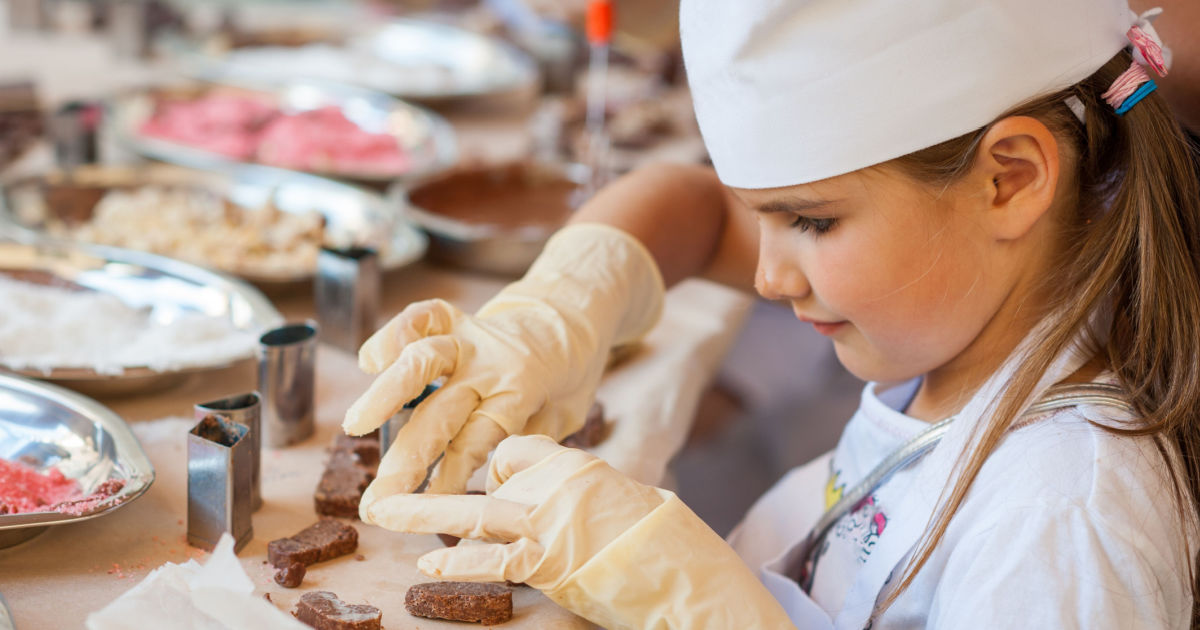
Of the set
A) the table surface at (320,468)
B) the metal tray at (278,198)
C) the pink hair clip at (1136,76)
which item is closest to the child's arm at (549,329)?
the table surface at (320,468)

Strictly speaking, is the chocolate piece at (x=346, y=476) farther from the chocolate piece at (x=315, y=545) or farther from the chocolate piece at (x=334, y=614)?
the chocolate piece at (x=334, y=614)

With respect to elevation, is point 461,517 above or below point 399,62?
below

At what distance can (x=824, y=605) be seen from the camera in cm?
137

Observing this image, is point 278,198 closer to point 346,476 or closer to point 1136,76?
point 346,476

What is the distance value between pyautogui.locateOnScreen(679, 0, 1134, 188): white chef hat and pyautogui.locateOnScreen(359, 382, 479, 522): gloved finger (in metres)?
0.47

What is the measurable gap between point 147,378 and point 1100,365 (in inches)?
49.2

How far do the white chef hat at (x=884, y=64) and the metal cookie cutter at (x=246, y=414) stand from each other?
664mm

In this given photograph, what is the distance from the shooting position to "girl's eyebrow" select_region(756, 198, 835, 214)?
1170mm

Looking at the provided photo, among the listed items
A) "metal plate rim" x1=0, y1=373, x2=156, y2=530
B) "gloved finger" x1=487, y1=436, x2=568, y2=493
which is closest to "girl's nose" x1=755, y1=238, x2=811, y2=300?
"gloved finger" x1=487, y1=436, x2=568, y2=493

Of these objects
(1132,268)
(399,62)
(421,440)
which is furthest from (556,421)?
(399,62)

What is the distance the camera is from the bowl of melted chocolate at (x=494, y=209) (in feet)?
6.78

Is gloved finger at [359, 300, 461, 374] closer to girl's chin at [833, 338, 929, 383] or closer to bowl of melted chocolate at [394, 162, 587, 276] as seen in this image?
girl's chin at [833, 338, 929, 383]

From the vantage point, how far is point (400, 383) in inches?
47.2

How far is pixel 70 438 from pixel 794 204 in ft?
3.05
